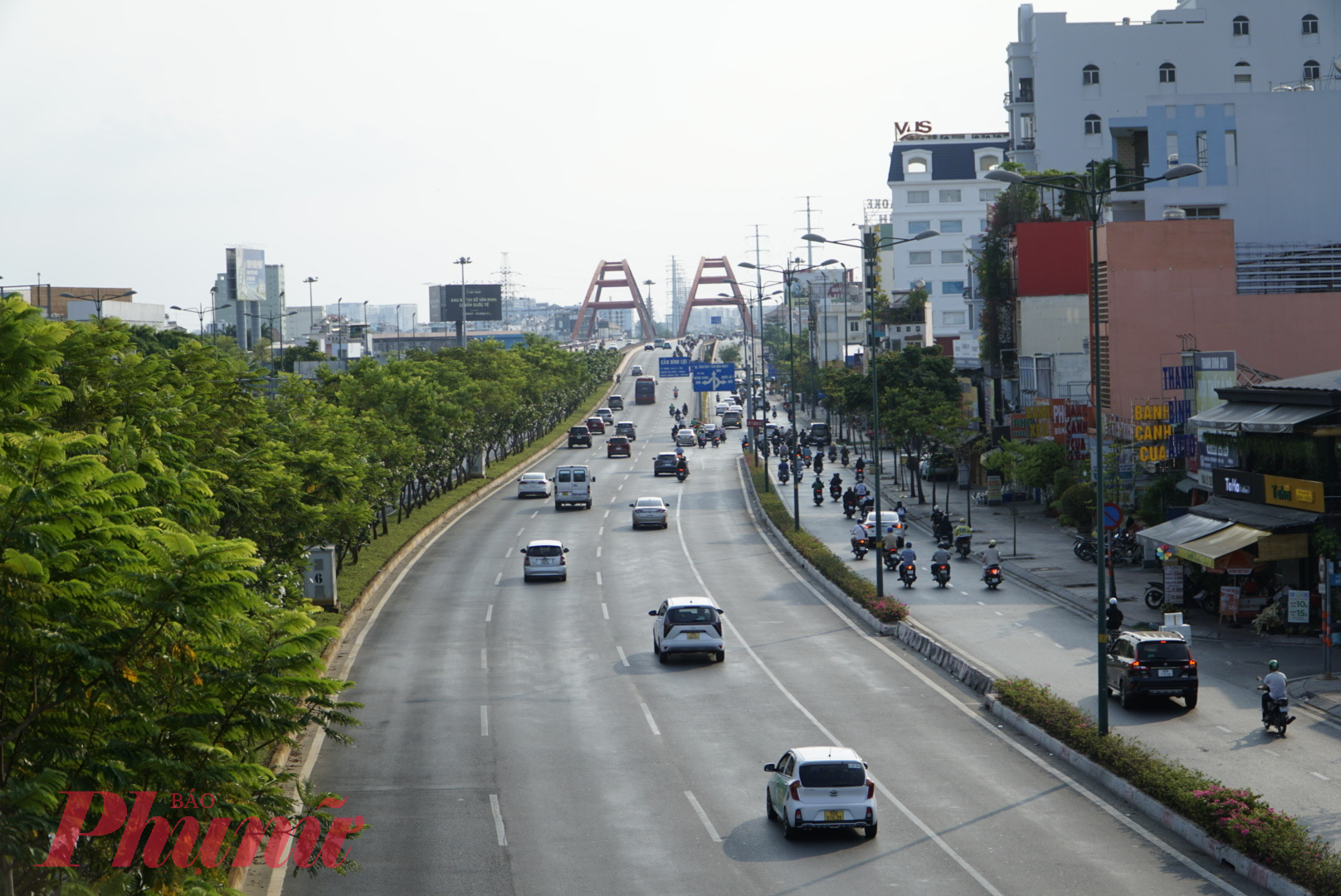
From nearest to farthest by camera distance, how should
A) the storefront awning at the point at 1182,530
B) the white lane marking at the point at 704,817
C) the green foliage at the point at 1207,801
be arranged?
the green foliage at the point at 1207,801 < the white lane marking at the point at 704,817 < the storefront awning at the point at 1182,530

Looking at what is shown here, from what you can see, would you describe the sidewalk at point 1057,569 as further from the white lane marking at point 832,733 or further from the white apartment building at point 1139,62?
the white apartment building at point 1139,62

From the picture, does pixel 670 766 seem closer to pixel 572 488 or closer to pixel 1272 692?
pixel 1272 692

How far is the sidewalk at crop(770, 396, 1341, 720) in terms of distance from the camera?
31500 mm

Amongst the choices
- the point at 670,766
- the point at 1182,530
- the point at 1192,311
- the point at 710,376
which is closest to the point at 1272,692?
the point at 670,766

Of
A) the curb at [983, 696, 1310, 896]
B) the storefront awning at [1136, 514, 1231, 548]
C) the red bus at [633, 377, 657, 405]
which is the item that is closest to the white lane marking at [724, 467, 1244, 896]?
the curb at [983, 696, 1310, 896]

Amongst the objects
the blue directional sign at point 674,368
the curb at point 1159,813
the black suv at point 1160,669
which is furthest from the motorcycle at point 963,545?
the blue directional sign at point 674,368

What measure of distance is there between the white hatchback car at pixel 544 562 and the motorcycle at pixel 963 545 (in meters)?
14.7

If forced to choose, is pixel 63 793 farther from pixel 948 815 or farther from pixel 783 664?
pixel 783 664

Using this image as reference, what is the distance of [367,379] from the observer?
58.0m

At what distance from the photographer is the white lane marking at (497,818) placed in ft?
66.6

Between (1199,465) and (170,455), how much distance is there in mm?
31224

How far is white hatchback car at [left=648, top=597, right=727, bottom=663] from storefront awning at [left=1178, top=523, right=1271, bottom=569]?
1215 centimetres

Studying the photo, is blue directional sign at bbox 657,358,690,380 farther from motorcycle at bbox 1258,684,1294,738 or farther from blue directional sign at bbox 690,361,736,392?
motorcycle at bbox 1258,684,1294,738

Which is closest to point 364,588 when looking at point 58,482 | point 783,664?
point 783,664
